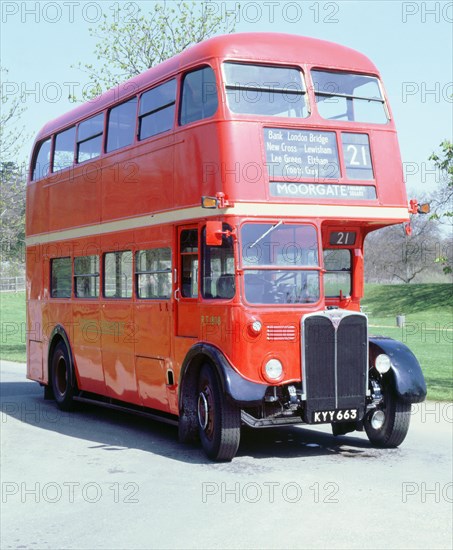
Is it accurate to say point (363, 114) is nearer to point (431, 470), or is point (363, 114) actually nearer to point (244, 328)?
point (244, 328)

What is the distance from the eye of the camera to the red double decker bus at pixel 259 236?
31.4 ft

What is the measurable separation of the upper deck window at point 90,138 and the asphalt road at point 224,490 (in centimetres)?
393

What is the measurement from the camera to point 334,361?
31.9 feet

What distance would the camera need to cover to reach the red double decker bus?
377 inches

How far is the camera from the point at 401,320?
44.8 meters

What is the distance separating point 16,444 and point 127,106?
4559 millimetres

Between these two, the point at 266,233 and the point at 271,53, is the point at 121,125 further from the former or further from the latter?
the point at 266,233

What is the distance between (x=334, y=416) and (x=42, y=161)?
8103mm

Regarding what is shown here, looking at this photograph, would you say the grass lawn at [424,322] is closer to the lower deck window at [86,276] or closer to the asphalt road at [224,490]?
the asphalt road at [224,490]

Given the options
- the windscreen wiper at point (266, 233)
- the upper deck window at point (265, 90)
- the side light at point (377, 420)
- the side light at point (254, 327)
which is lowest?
the side light at point (377, 420)

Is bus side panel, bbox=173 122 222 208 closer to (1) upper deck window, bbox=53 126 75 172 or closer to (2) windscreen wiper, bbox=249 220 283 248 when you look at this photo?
(2) windscreen wiper, bbox=249 220 283 248

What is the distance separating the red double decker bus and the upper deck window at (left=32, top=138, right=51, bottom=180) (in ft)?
12.1

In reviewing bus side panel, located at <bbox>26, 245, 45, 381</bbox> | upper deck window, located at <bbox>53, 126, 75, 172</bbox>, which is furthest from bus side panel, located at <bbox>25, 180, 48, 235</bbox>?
upper deck window, located at <bbox>53, 126, 75, 172</bbox>
